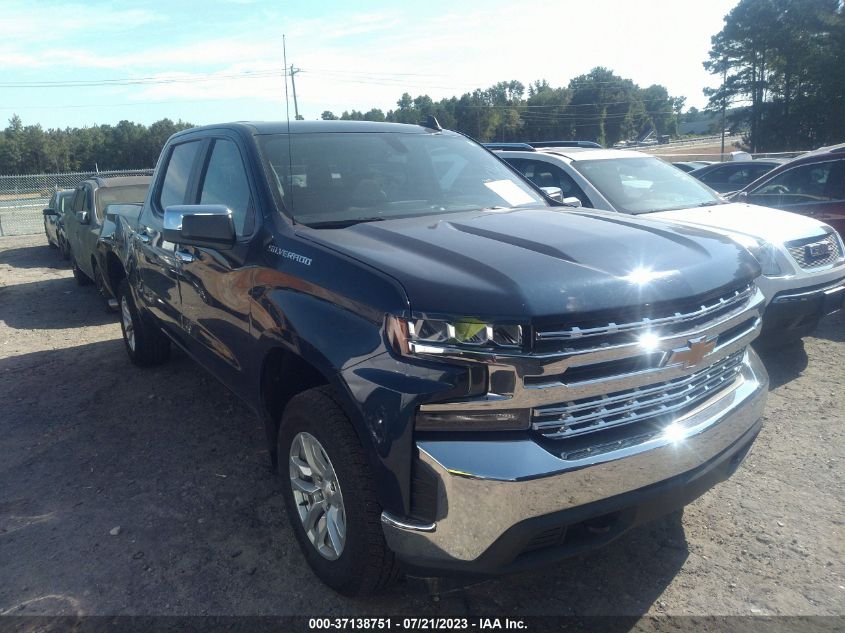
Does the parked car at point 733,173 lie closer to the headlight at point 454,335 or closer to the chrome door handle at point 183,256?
the chrome door handle at point 183,256

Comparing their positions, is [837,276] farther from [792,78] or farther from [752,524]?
[792,78]

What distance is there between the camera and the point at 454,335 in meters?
2.21

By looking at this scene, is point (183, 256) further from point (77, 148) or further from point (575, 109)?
point (575, 109)

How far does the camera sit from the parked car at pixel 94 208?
343 inches

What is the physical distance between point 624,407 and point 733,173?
1187 centimetres

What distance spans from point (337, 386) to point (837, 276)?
5.01 m

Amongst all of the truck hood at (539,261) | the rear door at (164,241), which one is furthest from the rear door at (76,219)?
the truck hood at (539,261)

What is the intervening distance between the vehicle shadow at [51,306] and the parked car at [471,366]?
5.93 m

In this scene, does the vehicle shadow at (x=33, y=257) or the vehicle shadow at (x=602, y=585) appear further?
the vehicle shadow at (x=33, y=257)

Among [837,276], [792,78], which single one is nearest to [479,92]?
[792,78]

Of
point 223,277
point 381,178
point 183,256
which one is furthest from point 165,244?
point 381,178

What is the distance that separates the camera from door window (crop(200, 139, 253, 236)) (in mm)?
3402

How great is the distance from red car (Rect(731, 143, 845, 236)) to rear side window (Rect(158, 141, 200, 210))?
6.29 metres

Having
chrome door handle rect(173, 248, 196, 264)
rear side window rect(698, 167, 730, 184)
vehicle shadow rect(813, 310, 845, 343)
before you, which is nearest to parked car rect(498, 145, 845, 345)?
vehicle shadow rect(813, 310, 845, 343)
